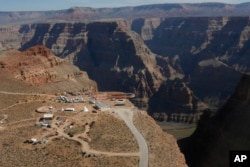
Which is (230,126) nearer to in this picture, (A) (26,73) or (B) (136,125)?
(B) (136,125)

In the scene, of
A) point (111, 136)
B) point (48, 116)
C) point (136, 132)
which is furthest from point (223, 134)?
point (48, 116)

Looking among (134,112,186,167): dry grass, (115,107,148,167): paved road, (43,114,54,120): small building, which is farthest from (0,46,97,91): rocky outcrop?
(134,112,186,167): dry grass

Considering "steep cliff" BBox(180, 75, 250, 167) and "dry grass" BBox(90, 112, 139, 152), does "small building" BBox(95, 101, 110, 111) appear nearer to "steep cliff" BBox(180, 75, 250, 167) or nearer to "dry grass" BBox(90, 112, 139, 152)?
"dry grass" BBox(90, 112, 139, 152)

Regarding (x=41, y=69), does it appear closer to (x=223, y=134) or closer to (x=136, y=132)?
(x=223, y=134)

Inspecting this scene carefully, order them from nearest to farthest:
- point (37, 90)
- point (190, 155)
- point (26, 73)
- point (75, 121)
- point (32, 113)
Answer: point (75, 121)
point (32, 113)
point (190, 155)
point (37, 90)
point (26, 73)

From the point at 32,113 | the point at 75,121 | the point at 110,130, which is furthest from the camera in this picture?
the point at 32,113

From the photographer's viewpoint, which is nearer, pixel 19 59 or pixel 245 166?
pixel 245 166

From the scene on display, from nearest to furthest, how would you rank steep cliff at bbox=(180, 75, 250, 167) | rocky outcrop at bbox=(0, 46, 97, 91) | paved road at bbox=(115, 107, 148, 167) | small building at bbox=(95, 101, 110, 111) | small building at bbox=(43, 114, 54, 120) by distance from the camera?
1. paved road at bbox=(115, 107, 148, 167)
2. small building at bbox=(43, 114, 54, 120)
3. steep cliff at bbox=(180, 75, 250, 167)
4. small building at bbox=(95, 101, 110, 111)
5. rocky outcrop at bbox=(0, 46, 97, 91)

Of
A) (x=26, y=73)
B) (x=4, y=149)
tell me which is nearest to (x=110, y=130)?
(x=4, y=149)
